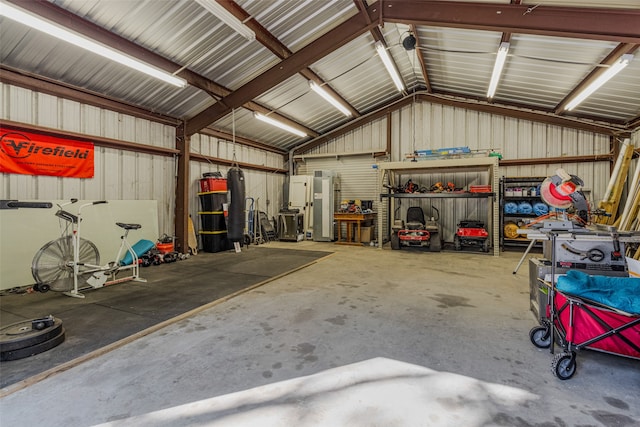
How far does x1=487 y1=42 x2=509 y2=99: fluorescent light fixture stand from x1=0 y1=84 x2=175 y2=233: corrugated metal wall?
701 cm

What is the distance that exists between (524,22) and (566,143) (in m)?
5.39

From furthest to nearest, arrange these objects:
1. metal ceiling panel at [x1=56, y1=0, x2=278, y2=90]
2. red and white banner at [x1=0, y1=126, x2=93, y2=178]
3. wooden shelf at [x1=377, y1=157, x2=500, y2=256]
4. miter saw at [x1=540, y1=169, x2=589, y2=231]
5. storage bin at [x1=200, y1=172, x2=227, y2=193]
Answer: storage bin at [x1=200, y1=172, x2=227, y2=193] < wooden shelf at [x1=377, y1=157, x2=500, y2=256] < red and white banner at [x1=0, y1=126, x2=93, y2=178] < metal ceiling panel at [x1=56, y1=0, x2=278, y2=90] < miter saw at [x1=540, y1=169, x2=589, y2=231]

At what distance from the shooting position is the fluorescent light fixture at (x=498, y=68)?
16.2 feet

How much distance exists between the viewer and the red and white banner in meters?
4.29

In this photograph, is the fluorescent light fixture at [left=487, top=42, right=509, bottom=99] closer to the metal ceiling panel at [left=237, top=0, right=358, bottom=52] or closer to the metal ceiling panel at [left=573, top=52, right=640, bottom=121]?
the metal ceiling panel at [left=573, top=52, right=640, bottom=121]

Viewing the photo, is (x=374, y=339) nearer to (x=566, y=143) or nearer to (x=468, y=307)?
(x=468, y=307)

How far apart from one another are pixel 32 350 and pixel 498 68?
7.96 metres

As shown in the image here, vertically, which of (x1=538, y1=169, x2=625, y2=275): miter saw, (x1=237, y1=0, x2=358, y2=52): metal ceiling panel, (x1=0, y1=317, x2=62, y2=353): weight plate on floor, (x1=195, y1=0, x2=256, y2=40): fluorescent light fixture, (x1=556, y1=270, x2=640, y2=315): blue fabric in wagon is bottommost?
(x1=0, y1=317, x2=62, y2=353): weight plate on floor

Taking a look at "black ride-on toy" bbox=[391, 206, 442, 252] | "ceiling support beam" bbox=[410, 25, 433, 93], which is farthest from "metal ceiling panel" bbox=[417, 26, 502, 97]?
"black ride-on toy" bbox=[391, 206, 442, 252]

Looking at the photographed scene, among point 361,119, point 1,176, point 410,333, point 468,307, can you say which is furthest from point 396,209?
point 1,176

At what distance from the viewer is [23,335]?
7.52 feet

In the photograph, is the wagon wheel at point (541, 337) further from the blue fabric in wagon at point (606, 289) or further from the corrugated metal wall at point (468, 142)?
the corrugated metal wall at point (468, 142)

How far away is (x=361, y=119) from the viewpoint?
9805mm

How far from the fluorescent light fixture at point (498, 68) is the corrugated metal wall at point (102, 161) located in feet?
23.0
